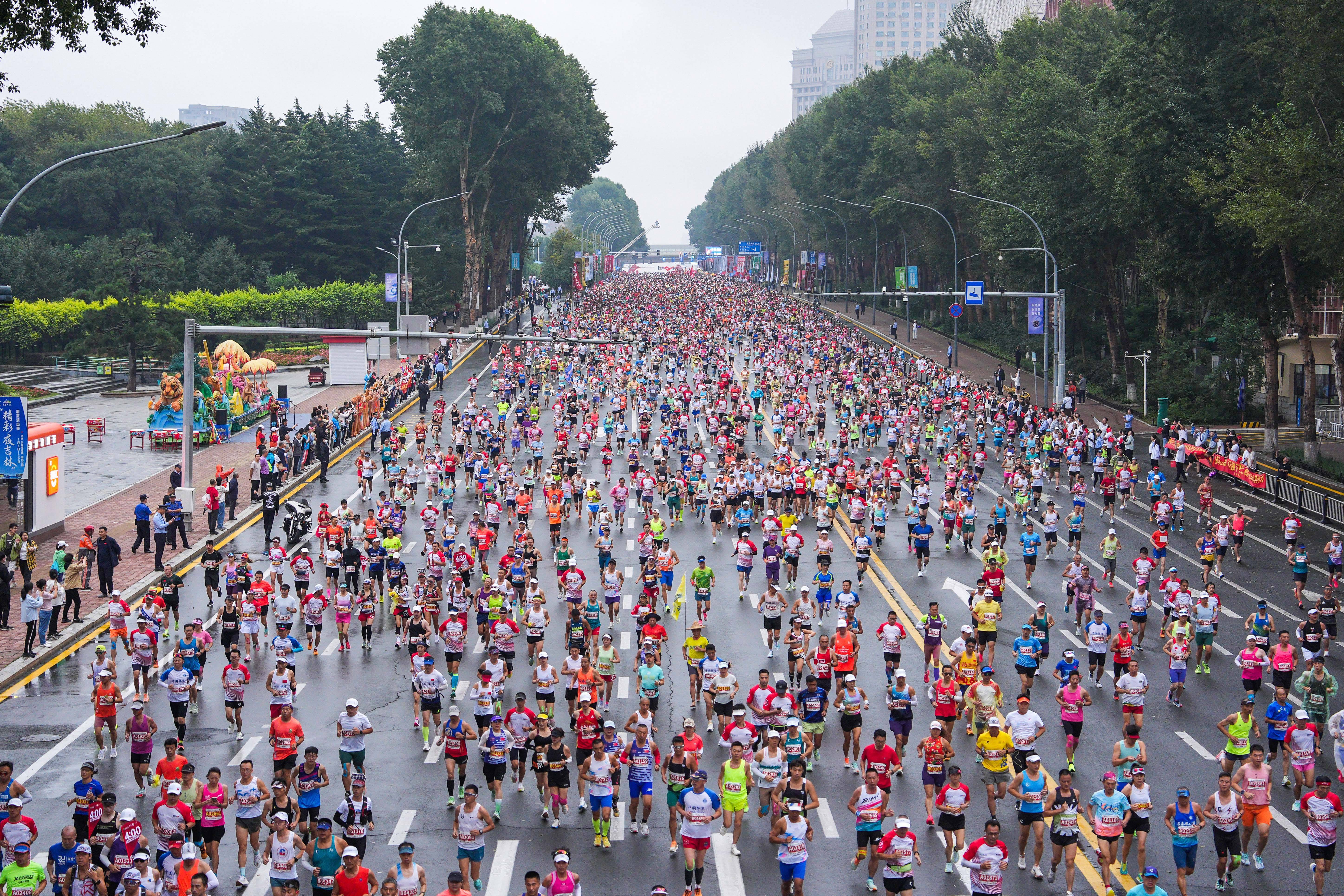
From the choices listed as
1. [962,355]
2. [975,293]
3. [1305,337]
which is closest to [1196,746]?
[1305,337]

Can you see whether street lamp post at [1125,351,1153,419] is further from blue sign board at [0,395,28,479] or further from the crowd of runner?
blue sign board at [0,395,28,479]

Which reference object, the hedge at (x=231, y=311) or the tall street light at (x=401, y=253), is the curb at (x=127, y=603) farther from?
the hedge at (x=231, y=311)

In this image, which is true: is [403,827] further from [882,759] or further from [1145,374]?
[1145,374]

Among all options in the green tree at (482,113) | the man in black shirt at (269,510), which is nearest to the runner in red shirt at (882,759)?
the man in black shirt at (269,510)

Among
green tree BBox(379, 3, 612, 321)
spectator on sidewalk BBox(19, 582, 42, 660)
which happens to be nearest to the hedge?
green tree BBox(379, 3, 612, 321)

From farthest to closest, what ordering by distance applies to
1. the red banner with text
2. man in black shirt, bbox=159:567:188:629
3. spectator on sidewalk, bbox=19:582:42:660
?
the red banner with text < man in black shirt, bbox=159:567:188:629 < spectator on sidewalk, bbox=19:582:42:660
